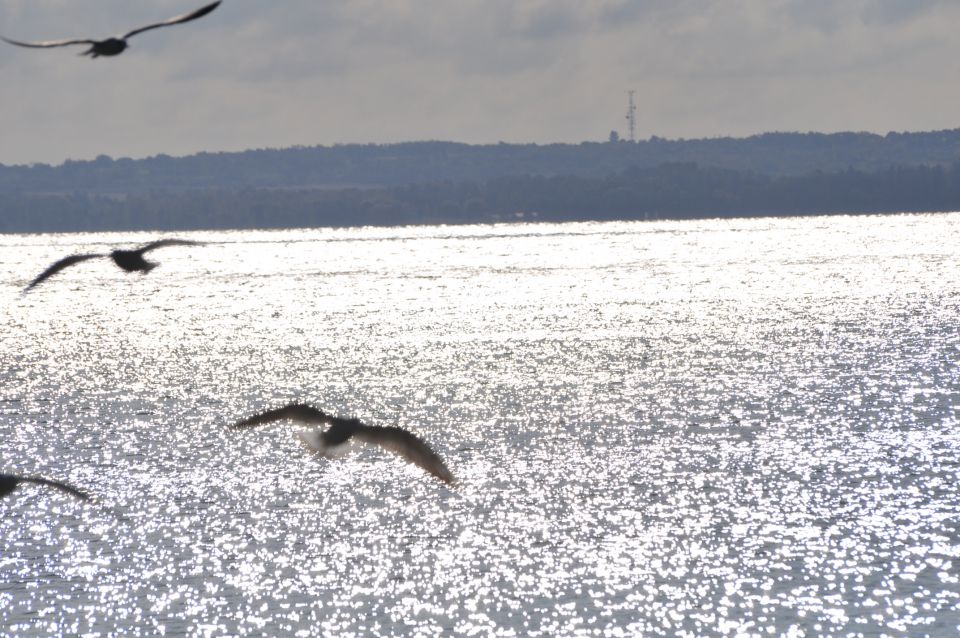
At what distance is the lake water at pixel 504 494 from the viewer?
41.6m

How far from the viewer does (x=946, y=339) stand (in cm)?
12219

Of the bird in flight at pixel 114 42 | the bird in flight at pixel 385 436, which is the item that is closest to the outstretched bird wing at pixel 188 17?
the bird in flight at pixel 114 42

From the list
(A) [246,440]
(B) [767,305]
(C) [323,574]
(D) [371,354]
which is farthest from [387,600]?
(B) [767,305]

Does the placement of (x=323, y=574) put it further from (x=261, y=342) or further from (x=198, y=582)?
(x=261, y=342)

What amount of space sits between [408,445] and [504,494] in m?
49.7

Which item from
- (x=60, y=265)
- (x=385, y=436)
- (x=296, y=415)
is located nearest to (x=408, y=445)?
(x=385, y=436)

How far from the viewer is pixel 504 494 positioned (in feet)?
193

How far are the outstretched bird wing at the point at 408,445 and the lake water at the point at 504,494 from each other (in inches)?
38.8

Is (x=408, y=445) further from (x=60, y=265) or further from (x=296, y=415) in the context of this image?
(x=60, y=265)

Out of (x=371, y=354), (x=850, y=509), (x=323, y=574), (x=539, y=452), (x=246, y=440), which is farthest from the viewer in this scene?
(x=371, y=354)

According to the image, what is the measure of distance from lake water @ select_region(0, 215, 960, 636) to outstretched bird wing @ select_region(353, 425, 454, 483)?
986mm

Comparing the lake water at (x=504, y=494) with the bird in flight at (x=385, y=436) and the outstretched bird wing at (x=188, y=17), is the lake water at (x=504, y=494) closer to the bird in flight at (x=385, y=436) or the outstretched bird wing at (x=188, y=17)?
the bird in flight at (x=385, y=436)

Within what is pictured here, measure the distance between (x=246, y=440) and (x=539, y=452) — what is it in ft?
54.2

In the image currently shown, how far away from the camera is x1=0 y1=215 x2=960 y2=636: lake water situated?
136 ft
